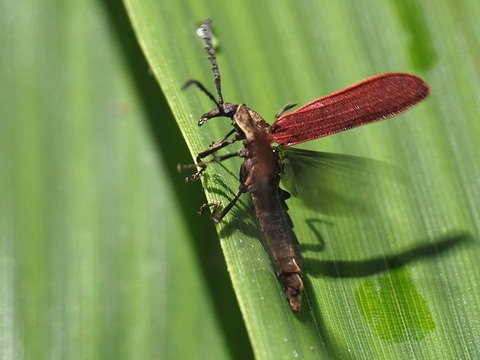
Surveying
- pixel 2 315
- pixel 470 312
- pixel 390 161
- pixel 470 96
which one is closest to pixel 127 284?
pixel 2 315

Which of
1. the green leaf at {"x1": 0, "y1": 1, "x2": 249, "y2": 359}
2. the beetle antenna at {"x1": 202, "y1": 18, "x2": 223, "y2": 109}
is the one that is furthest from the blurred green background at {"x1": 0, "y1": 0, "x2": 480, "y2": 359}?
the beetle antenna at {"x1": 202, "y1": 18, "x2": 223, "y2": 109}

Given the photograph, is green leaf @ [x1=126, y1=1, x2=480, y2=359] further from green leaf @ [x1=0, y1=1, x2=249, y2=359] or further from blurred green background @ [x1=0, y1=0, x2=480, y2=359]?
green leaf @ [x1=0, y1=1, x2=249, y2=359]

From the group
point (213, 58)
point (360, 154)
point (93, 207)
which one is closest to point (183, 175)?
point (93, 207)

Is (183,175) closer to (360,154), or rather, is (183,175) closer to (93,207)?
(93,207)

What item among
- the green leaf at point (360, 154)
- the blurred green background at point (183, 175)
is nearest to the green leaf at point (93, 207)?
the blurred green background at point (183, 175)

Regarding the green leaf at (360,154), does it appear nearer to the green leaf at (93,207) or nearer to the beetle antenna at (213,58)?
the beetle antenna at (213,58)
